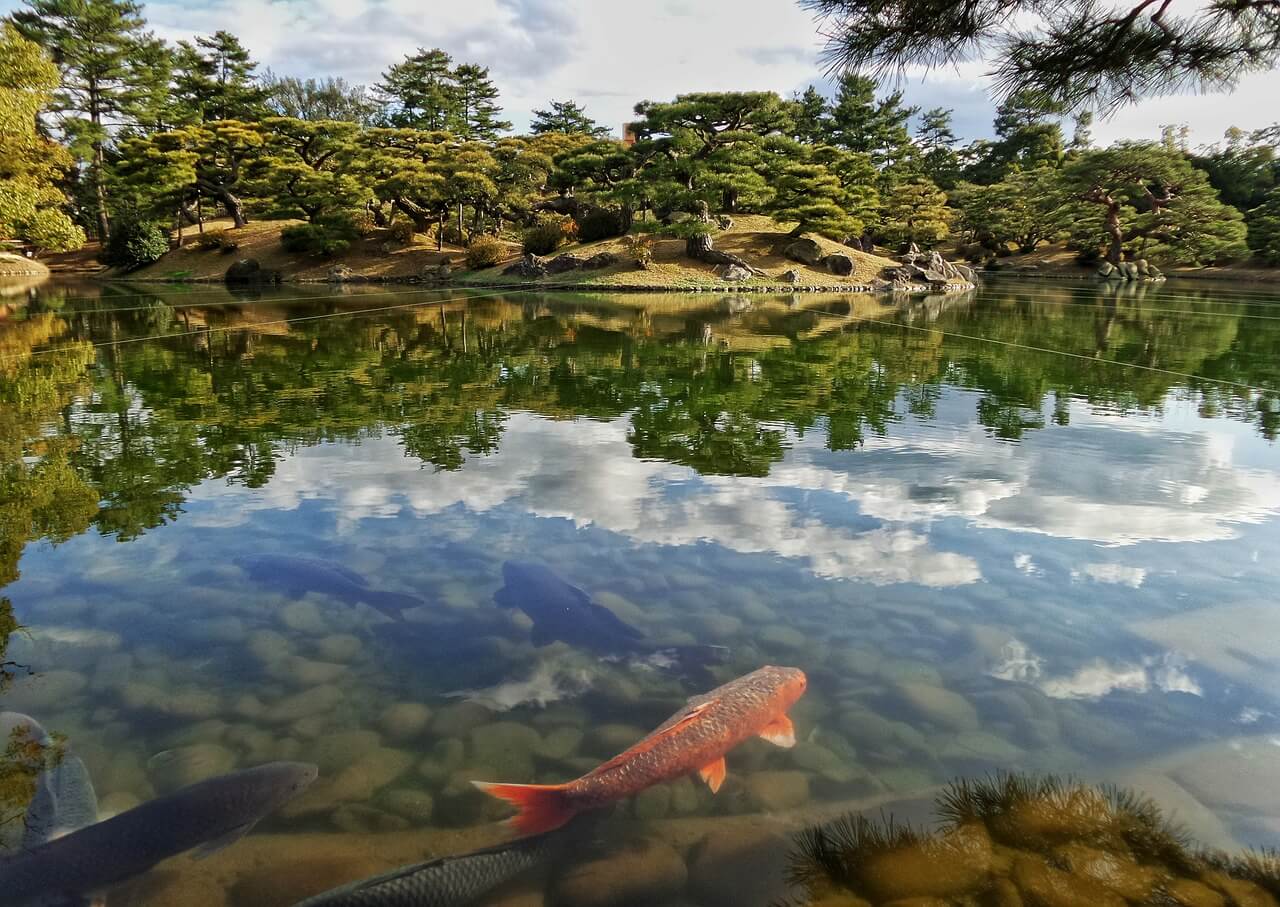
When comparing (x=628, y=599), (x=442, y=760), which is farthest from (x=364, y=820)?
(x=628, y=599)

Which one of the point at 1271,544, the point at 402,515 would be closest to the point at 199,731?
the point at 402,515

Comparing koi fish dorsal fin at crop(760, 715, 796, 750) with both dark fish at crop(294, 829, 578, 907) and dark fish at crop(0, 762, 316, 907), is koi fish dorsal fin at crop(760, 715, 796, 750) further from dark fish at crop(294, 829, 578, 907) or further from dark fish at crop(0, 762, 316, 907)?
dark fish at crop(0, 762, 316, 907)

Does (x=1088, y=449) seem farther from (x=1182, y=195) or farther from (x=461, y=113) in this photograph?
(x=461, y=113)

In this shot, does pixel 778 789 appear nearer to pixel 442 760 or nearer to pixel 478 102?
pixel 442 760

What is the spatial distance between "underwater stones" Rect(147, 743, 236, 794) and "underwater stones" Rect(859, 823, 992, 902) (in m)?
2.06

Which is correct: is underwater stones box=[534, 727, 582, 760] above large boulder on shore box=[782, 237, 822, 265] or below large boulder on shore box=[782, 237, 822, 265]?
below

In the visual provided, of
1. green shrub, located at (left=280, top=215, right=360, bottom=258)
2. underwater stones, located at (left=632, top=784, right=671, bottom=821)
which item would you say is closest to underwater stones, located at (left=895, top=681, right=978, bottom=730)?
underwater stones, located at (left=632, top=784, right=671, bottom=821)

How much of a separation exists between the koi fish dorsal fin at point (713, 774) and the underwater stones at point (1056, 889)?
2.80 ft

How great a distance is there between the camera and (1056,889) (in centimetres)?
198

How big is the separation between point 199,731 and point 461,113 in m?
51.1

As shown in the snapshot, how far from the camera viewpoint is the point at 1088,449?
629cm

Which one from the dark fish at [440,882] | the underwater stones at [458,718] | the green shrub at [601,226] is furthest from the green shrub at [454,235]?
the dark fish at [440,882]

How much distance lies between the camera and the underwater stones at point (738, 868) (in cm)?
199

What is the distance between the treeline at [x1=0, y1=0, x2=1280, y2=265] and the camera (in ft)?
95.8
